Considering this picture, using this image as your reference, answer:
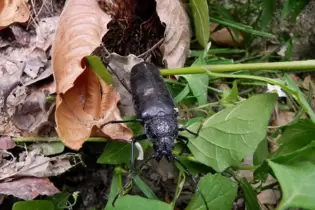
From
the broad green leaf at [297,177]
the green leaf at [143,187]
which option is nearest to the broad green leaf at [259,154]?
the broad green leaf at [297,177]

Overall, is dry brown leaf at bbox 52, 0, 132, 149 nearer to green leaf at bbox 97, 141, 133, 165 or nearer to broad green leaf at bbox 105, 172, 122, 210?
green leaf at bbox 97, 141, 133, 165

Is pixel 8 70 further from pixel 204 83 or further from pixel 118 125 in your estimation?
pixel 204 83

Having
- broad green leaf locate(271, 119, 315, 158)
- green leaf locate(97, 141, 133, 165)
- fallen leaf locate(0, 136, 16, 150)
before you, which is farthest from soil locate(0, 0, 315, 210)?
broad green leaf locate(271, 119, 315, 158)

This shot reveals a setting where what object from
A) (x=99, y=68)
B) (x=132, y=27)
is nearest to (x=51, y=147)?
(x=99, y=68)

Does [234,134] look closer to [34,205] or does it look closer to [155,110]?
[155,110]

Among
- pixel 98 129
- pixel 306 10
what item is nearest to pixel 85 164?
pixel 98 129

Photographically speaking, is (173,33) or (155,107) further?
(173,33)
